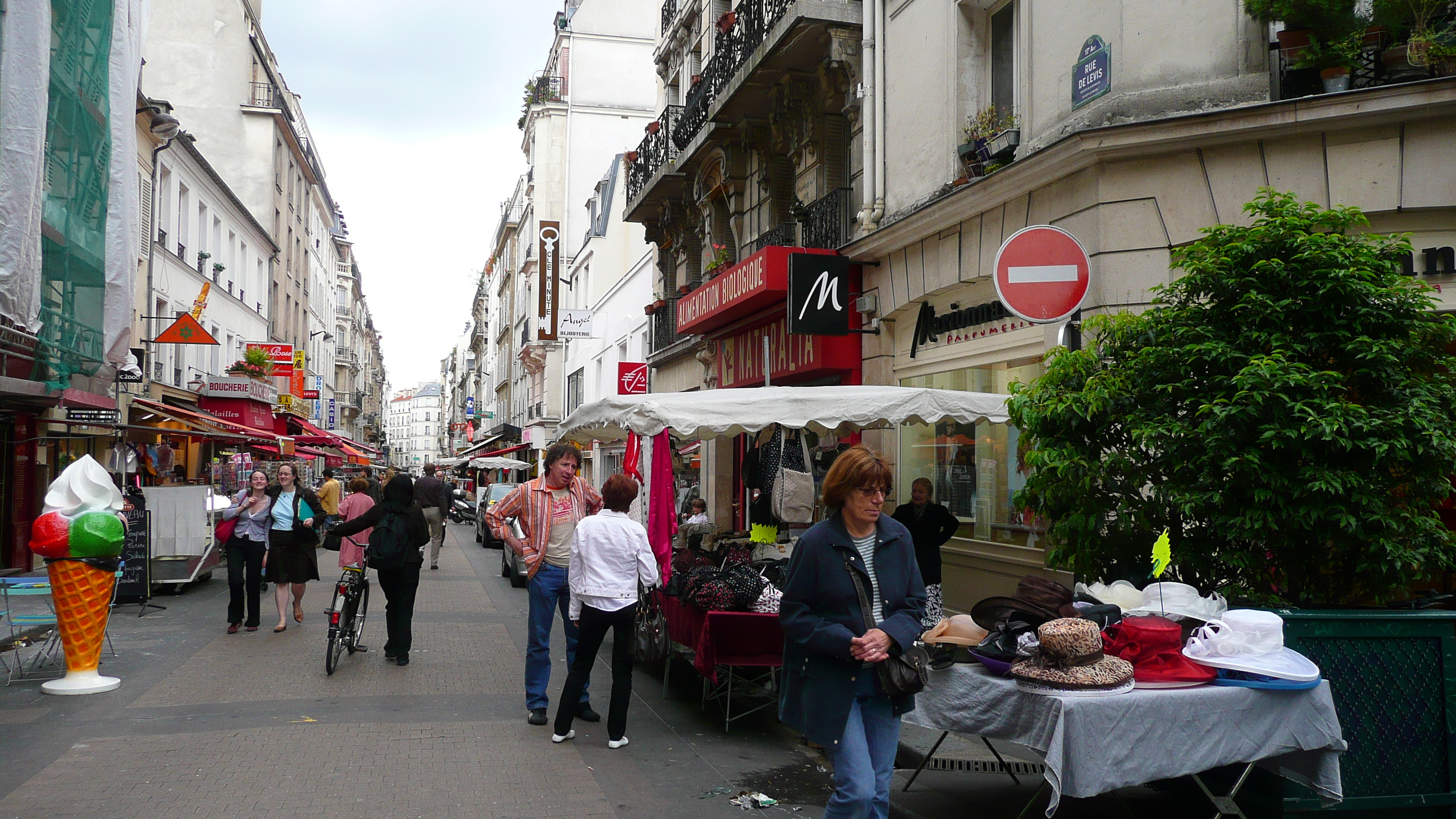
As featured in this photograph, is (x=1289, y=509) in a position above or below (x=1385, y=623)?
above

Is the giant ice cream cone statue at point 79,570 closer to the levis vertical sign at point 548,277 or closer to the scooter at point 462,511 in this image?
the scooter at point 462,511

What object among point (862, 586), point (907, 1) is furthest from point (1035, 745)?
point (907, 1)

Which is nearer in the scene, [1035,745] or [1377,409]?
[1035,745]

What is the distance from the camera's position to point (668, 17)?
87.1 feet

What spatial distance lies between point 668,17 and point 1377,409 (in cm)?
2396

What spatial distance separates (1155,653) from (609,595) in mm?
3371

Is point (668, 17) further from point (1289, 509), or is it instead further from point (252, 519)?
point (1289, 509)

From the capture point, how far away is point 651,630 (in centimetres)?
921

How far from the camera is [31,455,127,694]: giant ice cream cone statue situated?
8.30 metres

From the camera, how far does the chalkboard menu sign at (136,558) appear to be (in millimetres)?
13305

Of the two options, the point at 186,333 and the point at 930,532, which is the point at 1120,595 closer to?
the point at 930,532

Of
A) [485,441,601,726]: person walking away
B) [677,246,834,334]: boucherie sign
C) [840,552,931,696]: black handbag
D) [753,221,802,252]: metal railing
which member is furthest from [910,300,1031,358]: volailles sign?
[840,552,931,696]: black handbag

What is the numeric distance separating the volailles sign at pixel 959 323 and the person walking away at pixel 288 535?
285 inches

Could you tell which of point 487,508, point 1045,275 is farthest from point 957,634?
point 487,508
